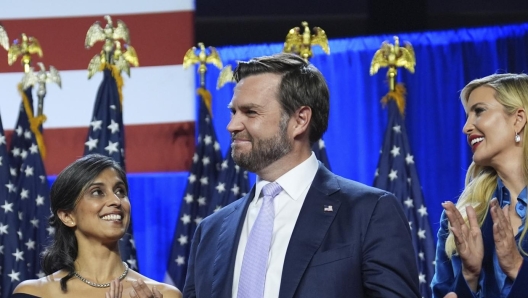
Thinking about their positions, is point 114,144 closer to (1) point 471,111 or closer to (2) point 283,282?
(1) point 471,111

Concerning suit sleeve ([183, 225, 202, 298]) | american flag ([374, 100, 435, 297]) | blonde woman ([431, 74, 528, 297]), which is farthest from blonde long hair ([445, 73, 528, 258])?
american flag ([374, 100, 435, 297])

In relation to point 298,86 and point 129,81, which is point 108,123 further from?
point 298,86

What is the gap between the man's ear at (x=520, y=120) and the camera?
3.13 meters

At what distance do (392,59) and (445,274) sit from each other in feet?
10.6

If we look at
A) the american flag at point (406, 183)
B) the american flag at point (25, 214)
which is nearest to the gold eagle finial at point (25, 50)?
the american flag at point (25, 214)

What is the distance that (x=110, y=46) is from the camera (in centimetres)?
621

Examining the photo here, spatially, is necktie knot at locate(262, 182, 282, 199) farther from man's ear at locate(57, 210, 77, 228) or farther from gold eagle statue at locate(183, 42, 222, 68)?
gold eagle statue at locate(183, 42, 222, 68)

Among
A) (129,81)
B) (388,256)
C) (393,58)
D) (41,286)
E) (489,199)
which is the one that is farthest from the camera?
(129,81)

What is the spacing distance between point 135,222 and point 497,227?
4506 millimetres

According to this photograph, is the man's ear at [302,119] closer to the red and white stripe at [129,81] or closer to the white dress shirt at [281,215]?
the white dress shirt at [281,215]

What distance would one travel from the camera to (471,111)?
3232 millimetres

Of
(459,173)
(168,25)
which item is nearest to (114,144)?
(168,25)

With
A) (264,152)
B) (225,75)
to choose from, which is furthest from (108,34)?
(264,152)

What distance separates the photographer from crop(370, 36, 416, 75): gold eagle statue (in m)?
6.14
